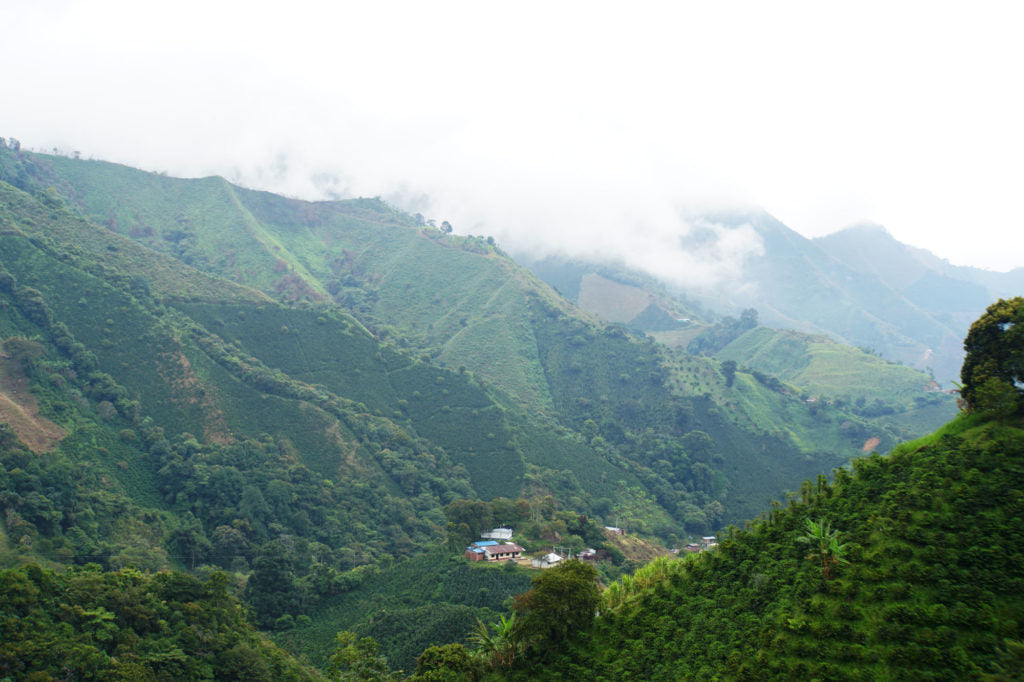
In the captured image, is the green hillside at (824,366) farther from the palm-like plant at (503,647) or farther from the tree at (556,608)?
the palm-like plant at (503,647)

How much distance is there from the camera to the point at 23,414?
5406 cm

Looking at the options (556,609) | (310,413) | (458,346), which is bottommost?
(310,413)

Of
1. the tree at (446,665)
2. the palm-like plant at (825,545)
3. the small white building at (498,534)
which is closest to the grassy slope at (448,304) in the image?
the small white building at (498,534)

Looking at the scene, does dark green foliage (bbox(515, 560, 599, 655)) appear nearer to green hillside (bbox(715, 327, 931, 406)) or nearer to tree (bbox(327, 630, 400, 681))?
tree (bbox(327, 630, 400, 681))

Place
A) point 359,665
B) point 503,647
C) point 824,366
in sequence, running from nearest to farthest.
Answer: point 503,647
point 359,665
point 824,366

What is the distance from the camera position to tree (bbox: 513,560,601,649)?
26297mm

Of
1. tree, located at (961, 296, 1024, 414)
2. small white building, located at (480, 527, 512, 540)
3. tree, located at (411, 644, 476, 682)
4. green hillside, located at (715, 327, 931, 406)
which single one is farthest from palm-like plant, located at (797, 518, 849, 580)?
green hillside, located at (715, 327, 931, 406)

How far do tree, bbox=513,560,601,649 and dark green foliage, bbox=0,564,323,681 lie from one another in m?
14.5

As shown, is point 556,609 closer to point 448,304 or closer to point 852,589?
point 852,589

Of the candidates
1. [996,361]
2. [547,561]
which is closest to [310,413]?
[547,561]

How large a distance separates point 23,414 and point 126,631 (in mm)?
33234

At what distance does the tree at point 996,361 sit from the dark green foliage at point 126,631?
33.0 metres

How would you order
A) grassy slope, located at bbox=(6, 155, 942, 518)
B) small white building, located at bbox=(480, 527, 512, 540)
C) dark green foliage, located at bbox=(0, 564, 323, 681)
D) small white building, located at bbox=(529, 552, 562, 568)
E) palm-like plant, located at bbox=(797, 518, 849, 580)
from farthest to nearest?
grassy slope, located at bbox=(6, 155, 942, 518) → small white building, located at bbox=(480, 527, 512, 540) → small white building, located at bbox=(529, 552, 562, 568) → dark green foliage, located at bbox=(0, 564, 323, 681) → palm-like plant, located at bbox=(797, 518, 849, 580)

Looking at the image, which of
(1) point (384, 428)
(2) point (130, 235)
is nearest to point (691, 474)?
(1) point (384, 428)
